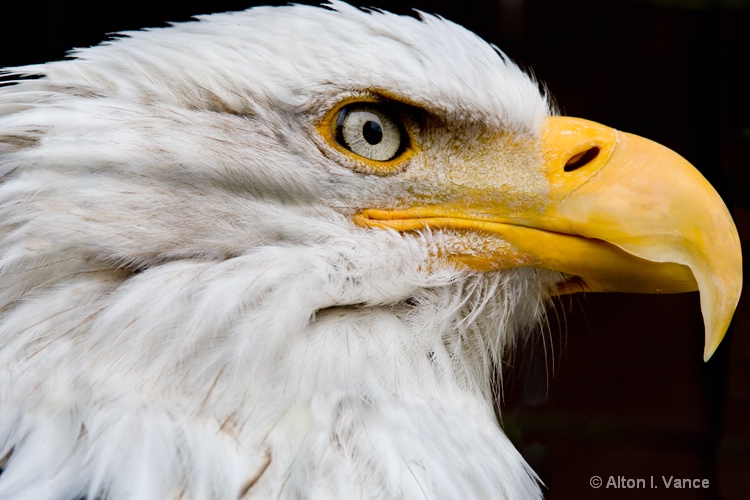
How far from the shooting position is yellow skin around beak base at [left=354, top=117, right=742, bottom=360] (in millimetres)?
1024

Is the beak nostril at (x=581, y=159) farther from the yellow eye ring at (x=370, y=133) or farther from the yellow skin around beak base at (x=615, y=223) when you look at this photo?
the yellow eye ring at (x=370, y=133)

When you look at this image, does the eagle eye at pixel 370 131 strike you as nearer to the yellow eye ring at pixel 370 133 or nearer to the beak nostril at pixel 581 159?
the yellow eye ring at pixel 370 133

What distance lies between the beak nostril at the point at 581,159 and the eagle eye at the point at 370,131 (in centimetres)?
23

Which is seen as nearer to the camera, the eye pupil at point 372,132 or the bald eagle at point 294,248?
the bald eagle at point 294,248

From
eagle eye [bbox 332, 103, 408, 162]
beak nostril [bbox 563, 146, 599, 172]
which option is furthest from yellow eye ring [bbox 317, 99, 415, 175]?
beak nostril [bbox 563, 146, 599, 172]

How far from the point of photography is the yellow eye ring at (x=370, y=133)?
104 centimetres

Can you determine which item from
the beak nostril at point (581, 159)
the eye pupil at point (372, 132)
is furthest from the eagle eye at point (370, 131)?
the beak nostril at point (581, 159)

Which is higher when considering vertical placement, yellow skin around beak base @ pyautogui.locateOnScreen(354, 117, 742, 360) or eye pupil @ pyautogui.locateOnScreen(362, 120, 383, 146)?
eye pupil @ pyautogui.locateOnScreen(362, 120, 383, 146)

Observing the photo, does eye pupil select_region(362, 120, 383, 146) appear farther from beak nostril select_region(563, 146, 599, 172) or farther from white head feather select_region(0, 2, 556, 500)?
beak nostril select_region(563, 146, 599, 172)

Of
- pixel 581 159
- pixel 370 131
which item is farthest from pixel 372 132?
pixel 581 159

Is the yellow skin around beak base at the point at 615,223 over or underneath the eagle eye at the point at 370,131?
underneath

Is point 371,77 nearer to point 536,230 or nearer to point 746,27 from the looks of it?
point 536,230

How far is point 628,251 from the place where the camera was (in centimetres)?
103

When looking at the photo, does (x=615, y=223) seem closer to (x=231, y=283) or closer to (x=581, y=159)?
(x=581, y=159)
